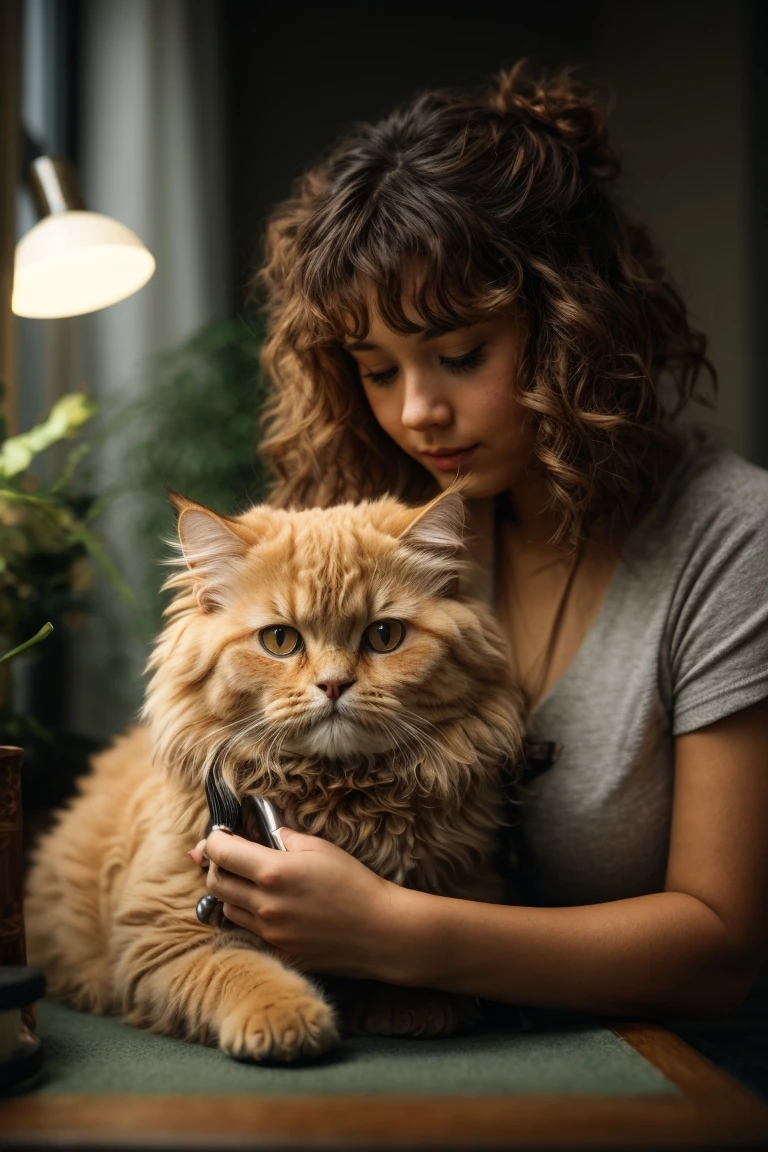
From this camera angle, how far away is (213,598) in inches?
51.6

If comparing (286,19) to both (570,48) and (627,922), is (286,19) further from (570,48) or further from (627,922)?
(627,922)

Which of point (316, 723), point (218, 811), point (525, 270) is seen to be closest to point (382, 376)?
point (525, 270)

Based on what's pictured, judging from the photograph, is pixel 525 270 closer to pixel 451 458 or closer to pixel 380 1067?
pixel 451 458

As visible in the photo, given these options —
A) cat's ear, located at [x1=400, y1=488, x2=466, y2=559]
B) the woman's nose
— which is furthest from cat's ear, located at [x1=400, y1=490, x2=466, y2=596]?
the woman's nose

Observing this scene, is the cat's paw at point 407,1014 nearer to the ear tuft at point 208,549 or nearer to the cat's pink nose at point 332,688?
the cat's pink nose at point 332,688

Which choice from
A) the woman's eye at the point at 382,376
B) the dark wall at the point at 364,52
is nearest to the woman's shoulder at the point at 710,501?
the woman's eye at the point at 382,376

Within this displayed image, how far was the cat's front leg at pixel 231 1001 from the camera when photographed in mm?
1027

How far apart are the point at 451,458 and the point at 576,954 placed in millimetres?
732

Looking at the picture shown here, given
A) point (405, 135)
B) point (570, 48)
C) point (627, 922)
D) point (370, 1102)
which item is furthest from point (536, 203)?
point (570, 48)

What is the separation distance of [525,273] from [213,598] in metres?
0.66

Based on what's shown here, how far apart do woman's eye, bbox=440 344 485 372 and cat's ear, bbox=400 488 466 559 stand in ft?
0.75

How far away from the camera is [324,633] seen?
48.1 inches

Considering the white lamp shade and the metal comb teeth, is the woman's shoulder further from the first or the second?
the white lamp shade

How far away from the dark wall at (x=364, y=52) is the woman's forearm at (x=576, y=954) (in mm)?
2449
